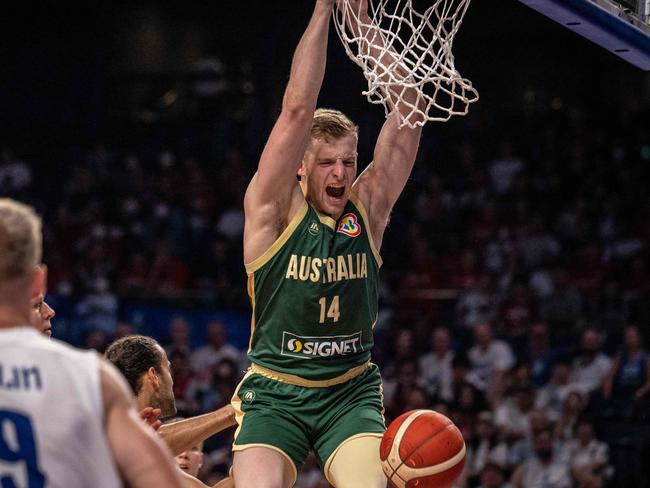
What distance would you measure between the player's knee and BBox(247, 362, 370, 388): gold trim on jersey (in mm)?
299

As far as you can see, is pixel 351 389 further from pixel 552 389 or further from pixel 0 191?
pixel 0 191

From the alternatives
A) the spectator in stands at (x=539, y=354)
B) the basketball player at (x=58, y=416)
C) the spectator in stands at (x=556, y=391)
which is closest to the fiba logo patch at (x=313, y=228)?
the basketball player at (x=58, y=416)

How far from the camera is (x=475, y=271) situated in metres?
13.1

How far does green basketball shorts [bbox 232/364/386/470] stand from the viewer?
16.8ft

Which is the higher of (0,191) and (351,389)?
(351,389)

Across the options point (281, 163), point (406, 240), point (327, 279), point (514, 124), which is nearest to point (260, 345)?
point (327, 279)

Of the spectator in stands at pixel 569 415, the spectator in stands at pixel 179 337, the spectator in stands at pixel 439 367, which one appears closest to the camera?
the spectator in stands at pixel 569 415

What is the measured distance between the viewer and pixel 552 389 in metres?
10.9

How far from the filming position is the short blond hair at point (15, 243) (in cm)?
284

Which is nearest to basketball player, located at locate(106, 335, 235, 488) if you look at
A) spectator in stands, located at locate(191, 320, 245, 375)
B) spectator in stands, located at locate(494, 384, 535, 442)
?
spectator in stands, located at locate(494, 384, 535, 442)

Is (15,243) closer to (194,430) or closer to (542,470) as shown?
(194,430)

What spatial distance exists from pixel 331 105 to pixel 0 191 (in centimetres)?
545

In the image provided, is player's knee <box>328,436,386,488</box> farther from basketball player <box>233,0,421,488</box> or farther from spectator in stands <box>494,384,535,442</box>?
spectator in stands <box>494,384,535,442</box>

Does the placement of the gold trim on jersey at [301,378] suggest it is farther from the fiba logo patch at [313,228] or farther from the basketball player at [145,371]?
the fiba logo patch at [313,228]
